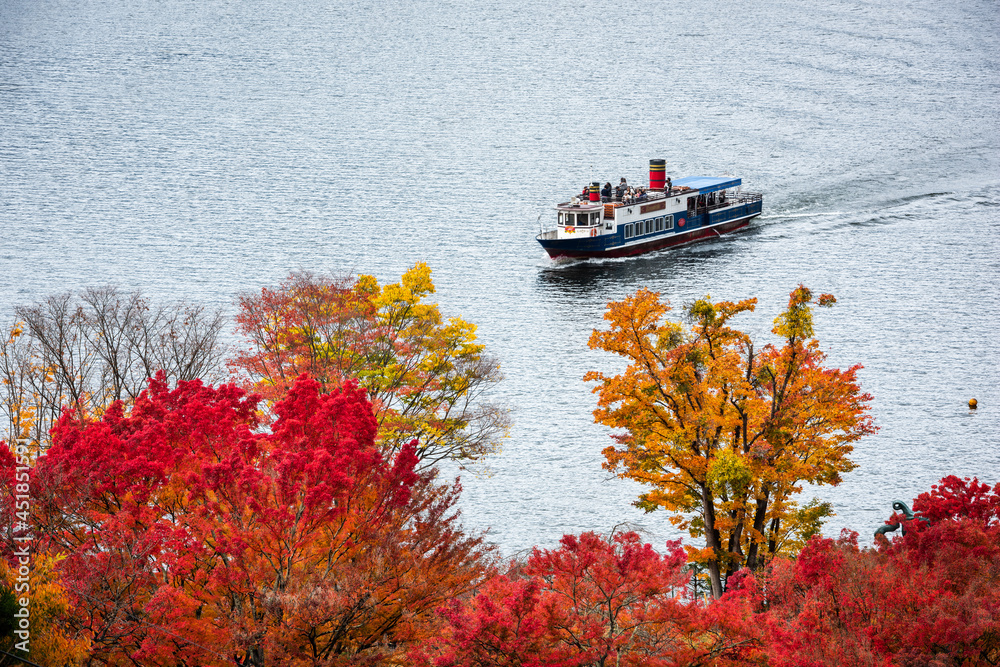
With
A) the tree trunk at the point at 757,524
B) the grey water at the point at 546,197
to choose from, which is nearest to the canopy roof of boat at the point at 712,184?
the grey water at the point at 546,197

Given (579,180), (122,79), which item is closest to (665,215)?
(579,180)

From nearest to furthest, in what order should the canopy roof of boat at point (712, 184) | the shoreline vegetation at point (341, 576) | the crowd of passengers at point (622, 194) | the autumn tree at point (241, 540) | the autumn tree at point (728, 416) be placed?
the shoreline vegetation at point (341, 576), the autumn tree at point (241, 540), the autumn tree at point (728, 416), the crowd of passengers at point (622, 194), the canopy roof of boat at point (712, 184)

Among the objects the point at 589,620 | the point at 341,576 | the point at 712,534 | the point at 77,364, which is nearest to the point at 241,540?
the point at 341,576

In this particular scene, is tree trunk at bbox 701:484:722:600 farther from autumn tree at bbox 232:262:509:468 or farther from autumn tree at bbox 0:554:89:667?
autumn tree at bbox 0:554:89:667

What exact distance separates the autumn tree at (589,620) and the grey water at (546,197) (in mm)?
26089

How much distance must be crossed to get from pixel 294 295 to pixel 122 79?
147 metres

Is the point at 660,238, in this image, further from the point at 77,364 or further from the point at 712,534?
the point at 712,534

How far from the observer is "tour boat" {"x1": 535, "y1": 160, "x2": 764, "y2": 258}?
98.8m

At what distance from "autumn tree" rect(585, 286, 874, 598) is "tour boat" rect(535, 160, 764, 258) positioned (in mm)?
60349

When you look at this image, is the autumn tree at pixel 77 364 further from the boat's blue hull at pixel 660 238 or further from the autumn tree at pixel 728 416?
the boat's blue hull at pixel 660 238

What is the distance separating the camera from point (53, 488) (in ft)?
81.7

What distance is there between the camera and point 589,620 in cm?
2328

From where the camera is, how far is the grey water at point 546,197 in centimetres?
6444

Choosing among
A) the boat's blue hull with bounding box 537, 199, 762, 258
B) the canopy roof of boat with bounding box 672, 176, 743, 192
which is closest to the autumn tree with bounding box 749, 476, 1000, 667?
the boat's blue hull with bounding box 537, 199, 762, 258
